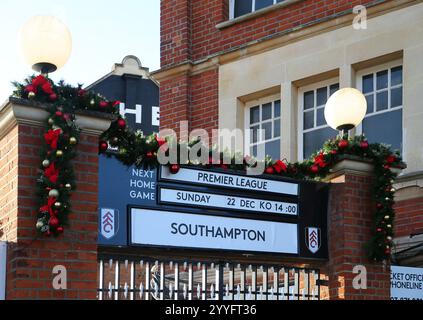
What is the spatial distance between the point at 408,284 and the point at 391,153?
4.86 feet

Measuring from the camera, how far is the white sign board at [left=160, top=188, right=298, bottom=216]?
341 inches

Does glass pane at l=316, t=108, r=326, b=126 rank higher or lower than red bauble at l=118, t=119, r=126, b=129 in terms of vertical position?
higher

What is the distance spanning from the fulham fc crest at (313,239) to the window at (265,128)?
5.18m

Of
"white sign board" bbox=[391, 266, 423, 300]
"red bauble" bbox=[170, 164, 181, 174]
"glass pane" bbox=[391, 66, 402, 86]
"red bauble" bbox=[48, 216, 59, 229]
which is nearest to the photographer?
"red bauble" bbox=[48, 216, 59, 229]

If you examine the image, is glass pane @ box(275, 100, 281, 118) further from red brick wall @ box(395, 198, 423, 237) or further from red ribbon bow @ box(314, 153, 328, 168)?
red ribbon bow @ box(314, 153, 328, 168)

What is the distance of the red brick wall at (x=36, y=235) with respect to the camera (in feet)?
24.8

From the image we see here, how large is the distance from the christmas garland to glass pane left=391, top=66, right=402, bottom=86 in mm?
3824

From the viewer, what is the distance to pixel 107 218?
826 centimetres

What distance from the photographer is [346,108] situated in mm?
9961

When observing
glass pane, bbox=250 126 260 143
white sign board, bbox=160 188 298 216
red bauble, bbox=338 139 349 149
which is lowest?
white sign board, bbox=160 188 298 216

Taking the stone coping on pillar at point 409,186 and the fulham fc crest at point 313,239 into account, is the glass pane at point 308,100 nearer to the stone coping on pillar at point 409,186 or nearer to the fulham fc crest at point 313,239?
the stone coping on pillar at point 409,186

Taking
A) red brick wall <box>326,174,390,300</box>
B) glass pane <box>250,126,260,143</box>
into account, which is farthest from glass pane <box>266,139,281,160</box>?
red brick wall <box>326,174,390,300</box>

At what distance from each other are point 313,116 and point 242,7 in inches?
98.8

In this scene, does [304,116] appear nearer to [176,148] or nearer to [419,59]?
[419,59]
